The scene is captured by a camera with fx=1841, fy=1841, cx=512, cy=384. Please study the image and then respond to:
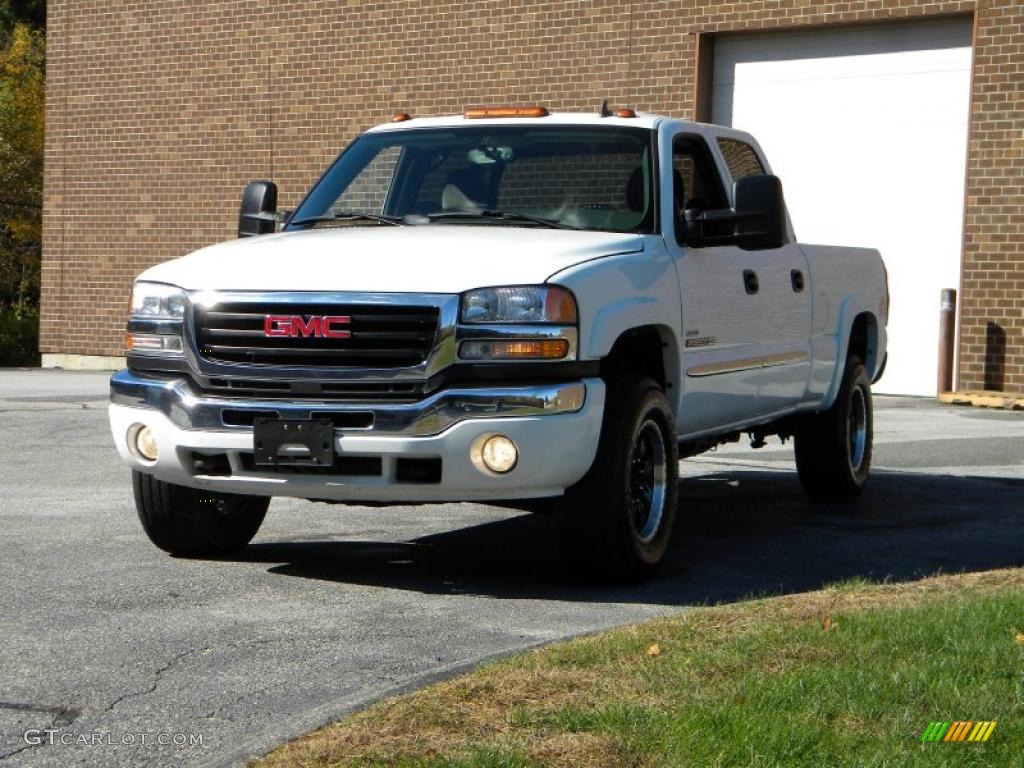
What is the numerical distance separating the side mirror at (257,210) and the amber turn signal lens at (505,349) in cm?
246

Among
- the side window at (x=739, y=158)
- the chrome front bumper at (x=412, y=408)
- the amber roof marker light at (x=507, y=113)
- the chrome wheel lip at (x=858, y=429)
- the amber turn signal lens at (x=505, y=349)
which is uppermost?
the amber roof marker light at (x=507, y=113)

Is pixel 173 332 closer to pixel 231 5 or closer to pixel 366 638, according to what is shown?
pixel 366 638

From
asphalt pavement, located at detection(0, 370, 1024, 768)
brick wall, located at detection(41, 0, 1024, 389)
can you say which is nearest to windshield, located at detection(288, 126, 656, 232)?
asphalt pavement, located at detection(0, 370, 1024, 768)

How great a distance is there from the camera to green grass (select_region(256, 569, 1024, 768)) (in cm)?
468

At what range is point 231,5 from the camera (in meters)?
25.9

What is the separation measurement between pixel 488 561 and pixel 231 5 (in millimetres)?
19000

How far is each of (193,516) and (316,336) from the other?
4.34 feet

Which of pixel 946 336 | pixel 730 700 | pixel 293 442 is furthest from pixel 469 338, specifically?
pixel 946 336

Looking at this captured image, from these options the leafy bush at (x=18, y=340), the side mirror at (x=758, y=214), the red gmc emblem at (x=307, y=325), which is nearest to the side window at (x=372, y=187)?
the red gmc emblem at (x=307, y=325)

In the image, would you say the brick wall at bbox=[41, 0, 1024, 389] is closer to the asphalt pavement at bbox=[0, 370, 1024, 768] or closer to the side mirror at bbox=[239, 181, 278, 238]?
the asphalt pavement at bbox=[0, 370, 1024, 768]

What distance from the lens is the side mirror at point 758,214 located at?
8297 millimetres

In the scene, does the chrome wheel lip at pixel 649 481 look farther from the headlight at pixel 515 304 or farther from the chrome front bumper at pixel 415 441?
the headlight at pixel 515 304

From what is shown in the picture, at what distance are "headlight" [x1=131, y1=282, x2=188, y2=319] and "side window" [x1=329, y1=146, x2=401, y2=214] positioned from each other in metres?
1.41

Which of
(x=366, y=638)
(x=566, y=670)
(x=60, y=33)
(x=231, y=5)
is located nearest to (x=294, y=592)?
(x=366, y=638)
